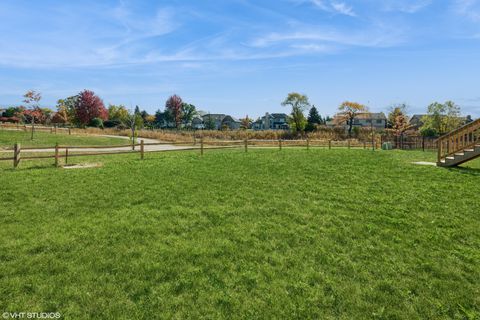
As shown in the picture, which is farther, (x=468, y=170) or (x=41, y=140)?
(x=41, y=140)

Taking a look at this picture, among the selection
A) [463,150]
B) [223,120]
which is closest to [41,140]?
[463,150]

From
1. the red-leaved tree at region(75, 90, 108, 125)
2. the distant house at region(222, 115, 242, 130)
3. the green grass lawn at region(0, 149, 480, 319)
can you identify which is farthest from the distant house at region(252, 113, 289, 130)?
the green grass lawn at region(0, 149, 480, 319)

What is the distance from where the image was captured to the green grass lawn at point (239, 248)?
4805mm

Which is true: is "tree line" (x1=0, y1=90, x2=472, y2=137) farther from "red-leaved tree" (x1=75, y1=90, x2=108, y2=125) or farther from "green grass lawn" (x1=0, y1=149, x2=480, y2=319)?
"green grass lawn" (x1=0, y1=149, x2=480, y2=319)

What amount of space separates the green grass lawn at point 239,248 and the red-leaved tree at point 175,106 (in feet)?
276

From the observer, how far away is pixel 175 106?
92.7 metres

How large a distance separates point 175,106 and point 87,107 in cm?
3265

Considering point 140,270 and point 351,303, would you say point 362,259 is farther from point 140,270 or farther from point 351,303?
point 140,270

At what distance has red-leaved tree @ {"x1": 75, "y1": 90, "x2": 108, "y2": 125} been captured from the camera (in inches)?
2458

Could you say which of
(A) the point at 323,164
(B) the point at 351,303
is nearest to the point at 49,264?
(B) the point at 351,303

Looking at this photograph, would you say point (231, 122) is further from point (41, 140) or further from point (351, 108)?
point (41, 140)

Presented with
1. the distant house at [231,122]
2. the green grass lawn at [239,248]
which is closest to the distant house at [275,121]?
the distant house at [231,122]

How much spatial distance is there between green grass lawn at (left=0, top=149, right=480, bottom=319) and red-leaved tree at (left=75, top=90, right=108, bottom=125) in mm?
57449

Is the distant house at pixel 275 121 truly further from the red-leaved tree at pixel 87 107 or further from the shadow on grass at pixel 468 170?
the shadow on grass at pixel 468 170
